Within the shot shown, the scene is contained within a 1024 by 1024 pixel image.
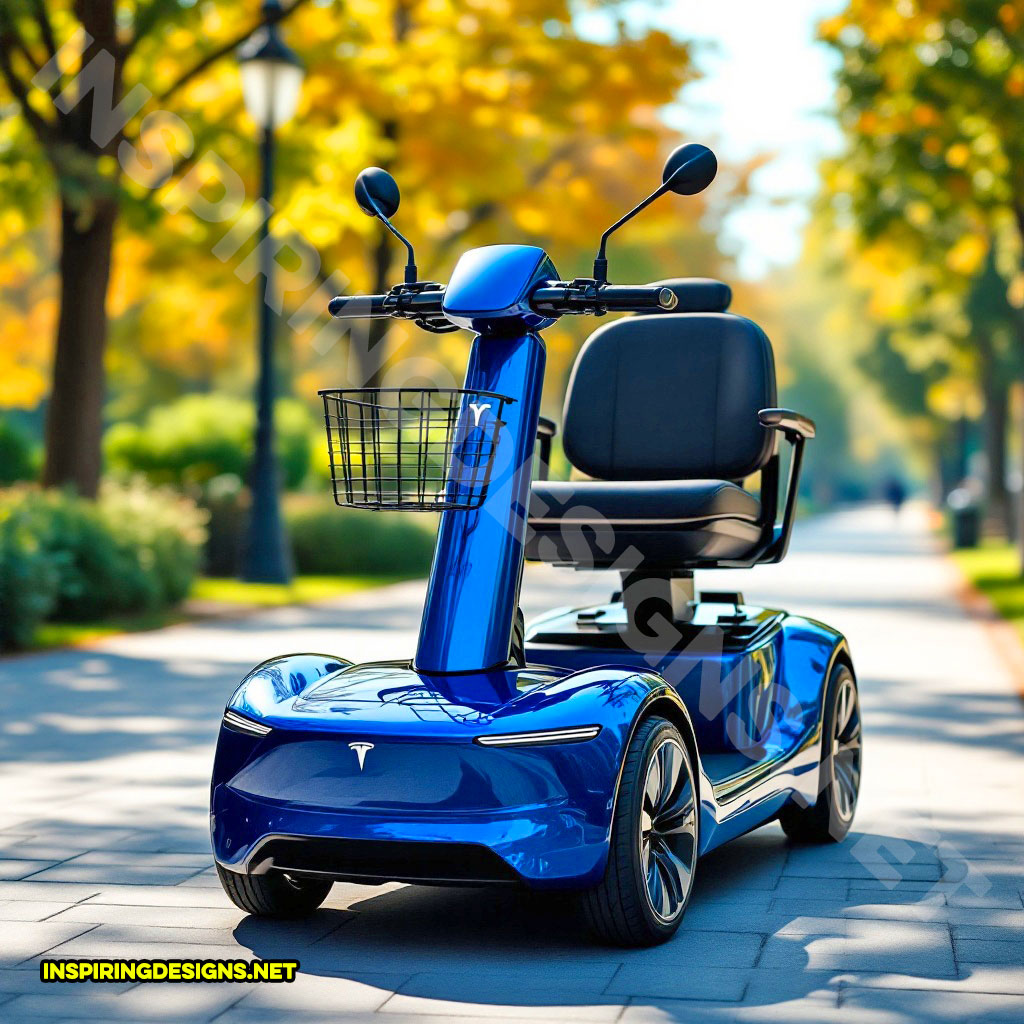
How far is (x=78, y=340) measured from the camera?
1625 cm

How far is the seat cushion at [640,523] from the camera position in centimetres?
584

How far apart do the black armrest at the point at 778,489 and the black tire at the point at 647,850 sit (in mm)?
1545

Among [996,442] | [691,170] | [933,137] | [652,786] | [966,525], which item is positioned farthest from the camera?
[996,442]

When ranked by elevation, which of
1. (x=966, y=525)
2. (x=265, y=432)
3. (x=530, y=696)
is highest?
(x=265, y=432)

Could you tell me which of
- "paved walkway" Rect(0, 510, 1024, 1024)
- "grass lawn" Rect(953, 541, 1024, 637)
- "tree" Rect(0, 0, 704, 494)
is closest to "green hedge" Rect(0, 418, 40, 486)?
"tree" Rect(0, 0, 704, 494)

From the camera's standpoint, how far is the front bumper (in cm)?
430

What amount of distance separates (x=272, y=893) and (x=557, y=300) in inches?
73.1

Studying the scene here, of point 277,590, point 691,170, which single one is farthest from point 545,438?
point 277,590

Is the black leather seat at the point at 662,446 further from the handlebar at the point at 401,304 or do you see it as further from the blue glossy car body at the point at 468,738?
the handlebar at the point at 401,304

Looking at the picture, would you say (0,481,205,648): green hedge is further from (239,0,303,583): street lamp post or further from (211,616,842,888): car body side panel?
(211,616,842,888): car body side panel

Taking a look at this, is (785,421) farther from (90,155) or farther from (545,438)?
(90,155)

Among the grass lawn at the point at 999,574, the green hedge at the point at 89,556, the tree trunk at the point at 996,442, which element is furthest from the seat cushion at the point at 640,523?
the tree trunk at the point at 996,442

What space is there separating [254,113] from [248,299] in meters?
7.58

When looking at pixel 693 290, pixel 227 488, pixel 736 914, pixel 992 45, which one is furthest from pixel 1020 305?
pixel 736 914
